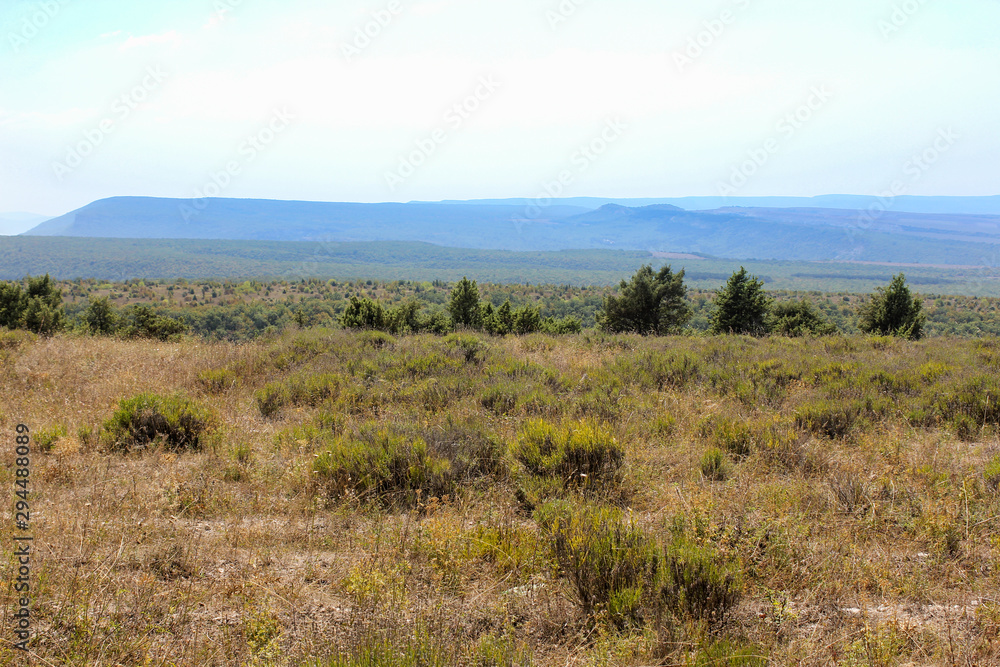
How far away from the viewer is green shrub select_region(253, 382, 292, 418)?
6.44 m

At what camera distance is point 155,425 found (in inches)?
210

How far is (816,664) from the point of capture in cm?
229

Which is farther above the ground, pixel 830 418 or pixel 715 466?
pixel 830 418

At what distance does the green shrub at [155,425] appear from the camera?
510cm

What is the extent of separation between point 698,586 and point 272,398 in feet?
18.7

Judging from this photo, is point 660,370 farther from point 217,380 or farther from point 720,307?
point 720,307

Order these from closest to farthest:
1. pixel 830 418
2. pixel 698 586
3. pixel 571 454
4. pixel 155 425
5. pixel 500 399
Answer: pixel 698 586
pixel 571 454
pixel 155 425
pixel 830 418
pixel 500 399

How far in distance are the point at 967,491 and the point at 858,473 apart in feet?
2.33

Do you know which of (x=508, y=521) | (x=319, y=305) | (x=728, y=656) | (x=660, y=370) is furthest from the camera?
(x=319, y=305)

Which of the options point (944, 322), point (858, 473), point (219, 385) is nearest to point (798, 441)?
point (858, 473)

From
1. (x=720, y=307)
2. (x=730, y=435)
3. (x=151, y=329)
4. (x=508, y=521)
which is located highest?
(x=720, y=307)

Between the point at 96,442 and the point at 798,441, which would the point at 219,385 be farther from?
the point at 798,441

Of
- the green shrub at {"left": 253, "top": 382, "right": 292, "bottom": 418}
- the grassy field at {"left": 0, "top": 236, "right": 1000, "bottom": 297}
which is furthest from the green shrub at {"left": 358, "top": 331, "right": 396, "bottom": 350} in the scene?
the grassy field at {"left": 0, "top": 236, "right": 1000, "bottom": 297}

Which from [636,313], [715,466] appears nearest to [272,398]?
[715,466]
